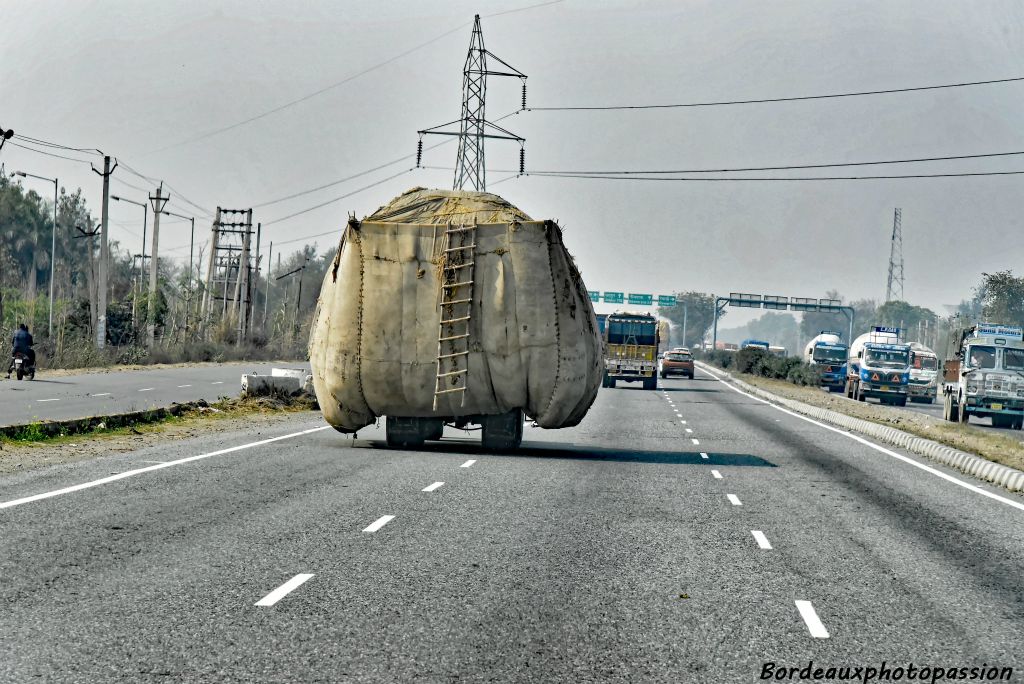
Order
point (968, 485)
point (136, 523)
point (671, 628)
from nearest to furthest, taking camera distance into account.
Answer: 1. point (671, 628)
2. point (136, 523)
3. point (968, 485)

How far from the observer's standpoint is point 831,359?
3108 inches

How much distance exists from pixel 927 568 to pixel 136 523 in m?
7.20

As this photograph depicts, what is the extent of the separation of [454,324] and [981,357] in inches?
1110

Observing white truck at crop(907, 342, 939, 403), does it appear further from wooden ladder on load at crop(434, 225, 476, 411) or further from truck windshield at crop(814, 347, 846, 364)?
wooden ladder on load at crop(434, 225, 476, 411)

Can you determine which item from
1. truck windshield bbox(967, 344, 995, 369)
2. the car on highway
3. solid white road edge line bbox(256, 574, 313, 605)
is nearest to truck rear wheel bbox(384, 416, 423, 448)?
solid white road edge line bbox(256, 574, 313, 605)

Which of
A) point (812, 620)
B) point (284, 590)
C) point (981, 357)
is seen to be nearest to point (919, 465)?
point (812, 620)

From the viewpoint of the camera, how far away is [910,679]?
7.12m

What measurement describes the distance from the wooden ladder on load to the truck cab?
27.4 metres

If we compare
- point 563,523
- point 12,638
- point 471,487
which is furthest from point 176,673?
point 471,487

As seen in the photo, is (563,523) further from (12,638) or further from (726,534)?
(12,638)

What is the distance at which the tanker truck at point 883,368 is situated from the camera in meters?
61.2

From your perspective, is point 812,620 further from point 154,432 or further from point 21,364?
point 21,364

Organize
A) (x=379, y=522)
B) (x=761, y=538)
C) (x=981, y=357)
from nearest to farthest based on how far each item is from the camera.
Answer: (x=761, y=538)
(x=379, y=522)
(x=981, y=357)

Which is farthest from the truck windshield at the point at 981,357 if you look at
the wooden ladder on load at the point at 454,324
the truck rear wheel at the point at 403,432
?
the wooden ladder on load at the point at 454,324
